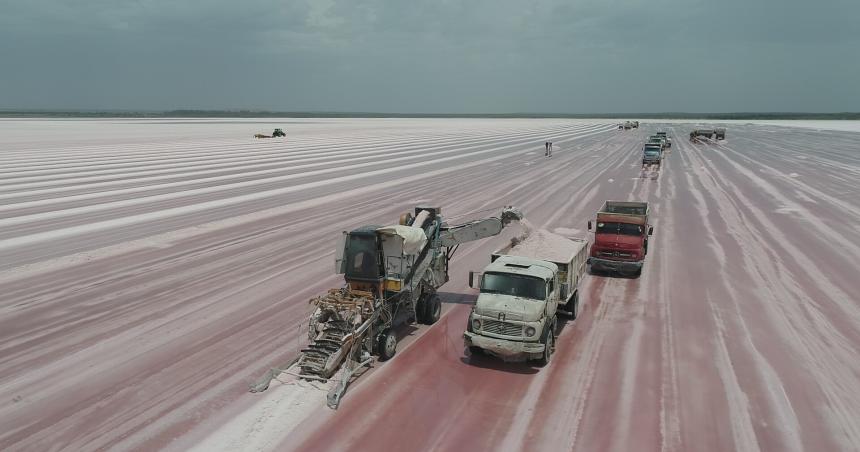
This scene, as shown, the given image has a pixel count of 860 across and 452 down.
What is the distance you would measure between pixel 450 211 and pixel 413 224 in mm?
18908

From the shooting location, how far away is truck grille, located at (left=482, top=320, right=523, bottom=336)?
13.1 m

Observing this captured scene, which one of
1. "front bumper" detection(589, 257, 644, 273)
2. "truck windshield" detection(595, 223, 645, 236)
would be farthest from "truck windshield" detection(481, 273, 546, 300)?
"truck windshield" detection(595, 223, 645, 236)

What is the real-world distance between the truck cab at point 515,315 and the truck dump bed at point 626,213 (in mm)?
8357

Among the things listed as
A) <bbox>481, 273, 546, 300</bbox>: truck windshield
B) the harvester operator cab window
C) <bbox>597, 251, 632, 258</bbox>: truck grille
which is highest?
the harvester operator cab window

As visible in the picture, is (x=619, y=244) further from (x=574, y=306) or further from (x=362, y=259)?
(x=362, y=259)

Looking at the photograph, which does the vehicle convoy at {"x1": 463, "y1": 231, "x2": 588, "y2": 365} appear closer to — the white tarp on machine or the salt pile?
the salt pile

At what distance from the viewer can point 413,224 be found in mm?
15812

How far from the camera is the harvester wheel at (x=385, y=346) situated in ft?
45.1

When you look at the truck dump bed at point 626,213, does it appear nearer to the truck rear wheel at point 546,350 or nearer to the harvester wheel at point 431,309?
the harvester wheel at point 431,309

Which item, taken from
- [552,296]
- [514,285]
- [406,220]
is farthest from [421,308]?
[552,296]

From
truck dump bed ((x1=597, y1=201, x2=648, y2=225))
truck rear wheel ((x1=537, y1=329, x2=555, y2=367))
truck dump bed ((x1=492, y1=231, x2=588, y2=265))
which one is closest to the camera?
truck rear wheel ((x1=537, y1=329, x2=555, y2=367))

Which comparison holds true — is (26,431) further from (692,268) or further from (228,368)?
(692,268)

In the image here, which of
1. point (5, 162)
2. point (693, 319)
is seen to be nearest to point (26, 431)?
point (693, 319)

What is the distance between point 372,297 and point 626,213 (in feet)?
48.7
